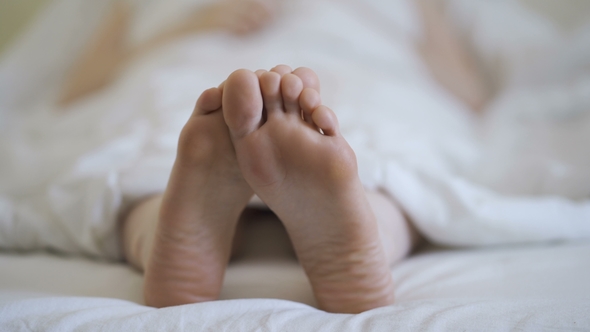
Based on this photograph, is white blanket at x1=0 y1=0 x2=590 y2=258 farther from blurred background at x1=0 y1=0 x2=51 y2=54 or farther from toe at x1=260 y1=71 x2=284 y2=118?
blurred background at x1=0 y1=0 x2=51 y2=54

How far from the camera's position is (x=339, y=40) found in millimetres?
1100

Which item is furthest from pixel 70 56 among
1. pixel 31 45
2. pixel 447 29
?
pixel 447 29

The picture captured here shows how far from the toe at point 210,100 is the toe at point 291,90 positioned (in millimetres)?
65

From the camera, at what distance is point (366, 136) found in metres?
0.76

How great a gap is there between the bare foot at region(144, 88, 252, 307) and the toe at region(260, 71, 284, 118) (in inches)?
1.8

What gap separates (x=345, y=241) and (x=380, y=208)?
123 mm

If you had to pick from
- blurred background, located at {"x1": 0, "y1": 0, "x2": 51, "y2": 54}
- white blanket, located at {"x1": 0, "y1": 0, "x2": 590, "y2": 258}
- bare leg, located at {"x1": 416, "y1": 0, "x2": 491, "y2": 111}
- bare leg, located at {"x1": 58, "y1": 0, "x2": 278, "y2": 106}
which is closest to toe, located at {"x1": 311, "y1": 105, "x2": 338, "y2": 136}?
white blanket, located at {"x1": 0, "y1": 0, "x2": 590, "y2": 258}

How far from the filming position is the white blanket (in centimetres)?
63

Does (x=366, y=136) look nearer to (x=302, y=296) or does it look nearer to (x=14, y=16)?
(x=302, y=296)

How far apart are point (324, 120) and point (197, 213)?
0.56 ft

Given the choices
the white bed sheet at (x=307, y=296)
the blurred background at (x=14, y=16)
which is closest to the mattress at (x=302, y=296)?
the white bed sheet at (x=307, y=296)

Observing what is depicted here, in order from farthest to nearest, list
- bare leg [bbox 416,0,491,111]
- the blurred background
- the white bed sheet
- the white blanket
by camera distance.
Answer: the blurred background
bare leg [bbox 416,0,491,111]
the white blanket
the white bed sheet

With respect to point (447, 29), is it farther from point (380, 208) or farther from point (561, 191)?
point (380, 208)

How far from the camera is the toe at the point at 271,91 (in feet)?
1.42
